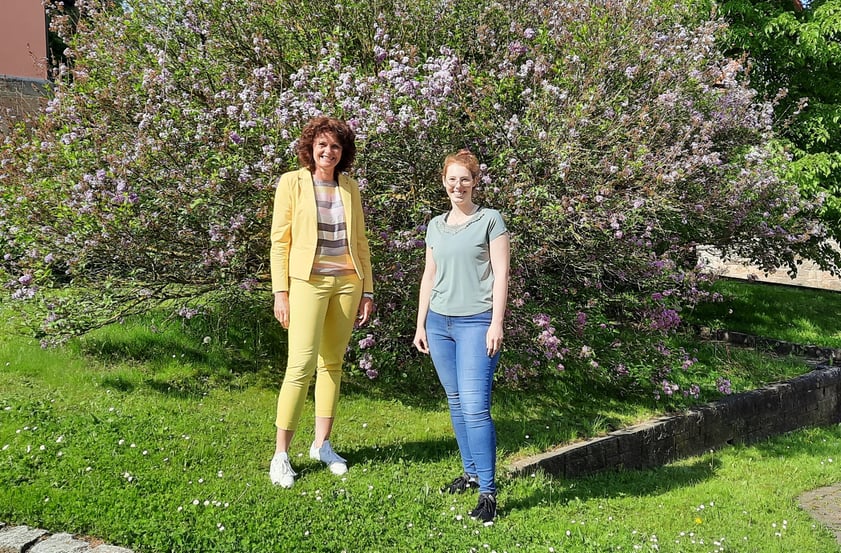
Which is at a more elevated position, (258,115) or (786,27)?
(786,27)

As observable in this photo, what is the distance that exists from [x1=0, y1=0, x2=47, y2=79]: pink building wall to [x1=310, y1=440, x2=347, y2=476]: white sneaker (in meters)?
16.4

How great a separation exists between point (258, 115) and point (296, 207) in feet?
5.90

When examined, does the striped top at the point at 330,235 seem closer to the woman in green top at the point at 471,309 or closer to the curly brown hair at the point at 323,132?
the curly brown hair at the point at 323,132

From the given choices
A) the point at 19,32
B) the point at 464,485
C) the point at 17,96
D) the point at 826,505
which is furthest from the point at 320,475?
the point at 19,32

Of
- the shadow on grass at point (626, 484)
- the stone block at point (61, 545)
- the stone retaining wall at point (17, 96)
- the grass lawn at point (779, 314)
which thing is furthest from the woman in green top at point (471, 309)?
the grass lawn at point (779, 314)

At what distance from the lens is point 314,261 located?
14.0ft

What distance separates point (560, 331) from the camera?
650cm

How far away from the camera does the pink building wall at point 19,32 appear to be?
58.5ft

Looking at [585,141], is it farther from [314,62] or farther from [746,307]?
[746,307]

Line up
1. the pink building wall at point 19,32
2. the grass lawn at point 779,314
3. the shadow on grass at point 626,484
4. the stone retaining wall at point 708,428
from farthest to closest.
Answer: the pink building wall at point 19,32
the grass lawn at point 779,314
the stone retaining wall at point 708,428
the shadow on grass at point 626,484

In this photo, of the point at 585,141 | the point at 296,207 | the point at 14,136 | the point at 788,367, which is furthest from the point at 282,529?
the point at 788,367

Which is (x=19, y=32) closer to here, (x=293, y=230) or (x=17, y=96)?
(x=17, y=96)

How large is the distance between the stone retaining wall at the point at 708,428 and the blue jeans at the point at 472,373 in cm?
113

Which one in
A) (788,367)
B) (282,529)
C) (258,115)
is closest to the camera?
(282,529)
